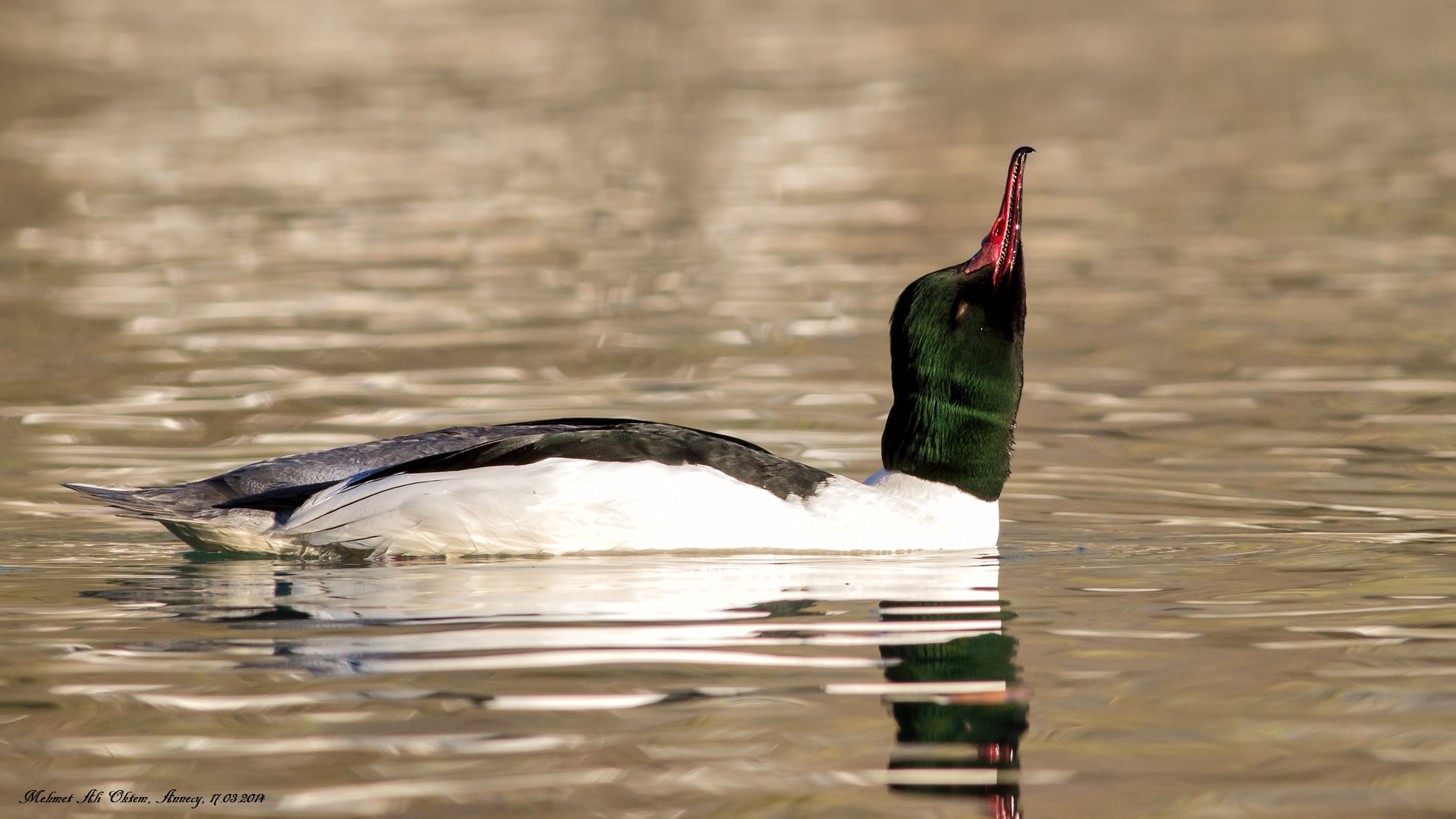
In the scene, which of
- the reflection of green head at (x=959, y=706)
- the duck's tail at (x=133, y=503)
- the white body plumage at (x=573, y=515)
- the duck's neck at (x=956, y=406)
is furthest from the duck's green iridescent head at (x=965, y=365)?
the duck's tail at (x=133, y=503)

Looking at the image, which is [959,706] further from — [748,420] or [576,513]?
[748,420]

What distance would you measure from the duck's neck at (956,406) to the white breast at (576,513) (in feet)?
1.14

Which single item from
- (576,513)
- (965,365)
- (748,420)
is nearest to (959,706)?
(576,513)

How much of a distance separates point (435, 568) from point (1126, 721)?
9.68ft

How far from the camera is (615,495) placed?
25.0 feet

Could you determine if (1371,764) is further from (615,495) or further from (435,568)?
(435,568)

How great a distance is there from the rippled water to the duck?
15 cm

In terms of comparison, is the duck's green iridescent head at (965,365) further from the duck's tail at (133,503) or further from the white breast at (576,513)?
the duck's tail at (133,503)

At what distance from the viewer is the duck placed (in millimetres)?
7645

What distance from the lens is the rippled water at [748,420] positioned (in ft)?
18.0

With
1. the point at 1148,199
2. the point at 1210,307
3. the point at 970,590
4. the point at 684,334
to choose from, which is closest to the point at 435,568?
the point at 970,590

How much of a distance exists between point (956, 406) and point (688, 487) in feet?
3.90

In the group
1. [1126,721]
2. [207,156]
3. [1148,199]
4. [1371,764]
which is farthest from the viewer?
[207,156]

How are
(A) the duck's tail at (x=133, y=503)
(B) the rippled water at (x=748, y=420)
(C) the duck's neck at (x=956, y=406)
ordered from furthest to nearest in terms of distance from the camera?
(C) the duck's neck at (x=956, y=406) < (A) the duck's tail at (x=133, y=503) < (B) the rippled water at (x=748, y=420)
